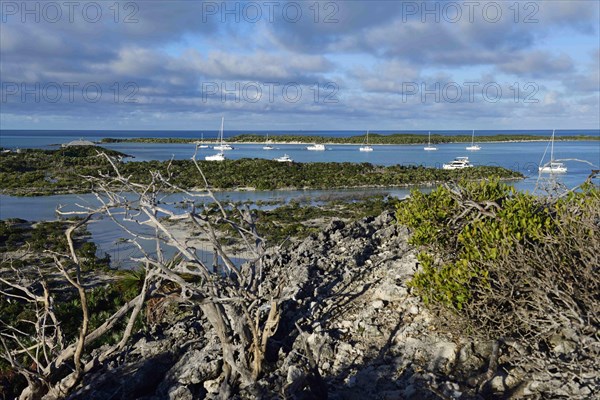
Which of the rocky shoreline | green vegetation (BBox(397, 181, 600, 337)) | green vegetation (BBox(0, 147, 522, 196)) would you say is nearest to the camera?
the rocky shoreline

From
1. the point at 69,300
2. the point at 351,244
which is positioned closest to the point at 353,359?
the point at 351,244

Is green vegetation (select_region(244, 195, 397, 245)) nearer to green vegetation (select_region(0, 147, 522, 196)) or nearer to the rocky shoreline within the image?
green vegetation (select_region(0, 147, 522, 196))

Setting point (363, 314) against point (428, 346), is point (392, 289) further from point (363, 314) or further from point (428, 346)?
point (428, 346)

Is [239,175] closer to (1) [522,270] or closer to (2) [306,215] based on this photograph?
(2) [306,215]

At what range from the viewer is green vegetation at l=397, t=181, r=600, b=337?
595 cm

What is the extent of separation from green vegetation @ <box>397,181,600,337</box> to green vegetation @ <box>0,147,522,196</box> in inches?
1033

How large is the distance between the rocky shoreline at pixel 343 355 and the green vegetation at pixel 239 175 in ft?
84.8

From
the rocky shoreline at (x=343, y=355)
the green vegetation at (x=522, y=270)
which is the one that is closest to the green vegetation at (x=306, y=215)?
the rocky shoreline at (x=343, y=355)

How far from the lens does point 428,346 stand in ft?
21.1

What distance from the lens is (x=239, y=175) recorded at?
4331cm

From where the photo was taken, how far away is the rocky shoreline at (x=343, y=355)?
18.8 ft

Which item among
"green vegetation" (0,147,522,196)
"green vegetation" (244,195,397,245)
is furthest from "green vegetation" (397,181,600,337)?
"green vegetation" (0,147,522,196)

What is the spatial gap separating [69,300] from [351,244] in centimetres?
708

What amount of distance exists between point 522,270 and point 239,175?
125 feet
